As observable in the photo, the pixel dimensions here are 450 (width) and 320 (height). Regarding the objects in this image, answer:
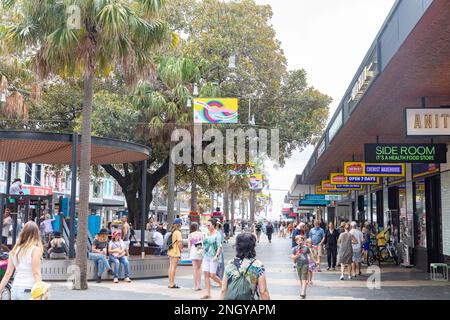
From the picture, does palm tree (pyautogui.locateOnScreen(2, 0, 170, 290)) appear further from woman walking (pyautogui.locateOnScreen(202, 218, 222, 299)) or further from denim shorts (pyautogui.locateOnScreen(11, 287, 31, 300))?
denim shorts (pyautogui.locateOnScreen(11, 287, 31, 300))

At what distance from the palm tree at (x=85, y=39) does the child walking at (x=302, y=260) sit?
4.81m

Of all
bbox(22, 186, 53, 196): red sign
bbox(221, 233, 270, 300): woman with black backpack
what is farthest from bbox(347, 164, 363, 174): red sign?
bbox(22, 186, 53, 196): red sign

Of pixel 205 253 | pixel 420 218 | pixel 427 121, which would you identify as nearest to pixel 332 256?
pixel 420 218

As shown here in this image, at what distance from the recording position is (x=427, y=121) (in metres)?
11.9

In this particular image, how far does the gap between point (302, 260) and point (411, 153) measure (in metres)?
3.60

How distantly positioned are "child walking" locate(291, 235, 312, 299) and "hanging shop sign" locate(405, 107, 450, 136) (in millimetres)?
3344

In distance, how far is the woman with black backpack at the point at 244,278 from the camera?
6258 mm

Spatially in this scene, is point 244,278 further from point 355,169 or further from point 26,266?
point 355,169

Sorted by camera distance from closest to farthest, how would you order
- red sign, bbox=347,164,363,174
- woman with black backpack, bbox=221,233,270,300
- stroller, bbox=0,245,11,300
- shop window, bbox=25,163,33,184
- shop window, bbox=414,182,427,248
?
woman with black backpack, bbox=221,233,270,300
stroller, bbox=0,245,11,300
shop window, bbox=414,182,427,248
red sign, bbox=347,164,363,174
shop window, bbox=25,163,33,184

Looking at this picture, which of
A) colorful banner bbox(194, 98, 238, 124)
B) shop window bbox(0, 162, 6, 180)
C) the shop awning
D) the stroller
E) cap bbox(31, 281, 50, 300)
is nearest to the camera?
cap bbox(31, 281, 50, 300)

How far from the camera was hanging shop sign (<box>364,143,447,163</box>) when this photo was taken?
548 inches
